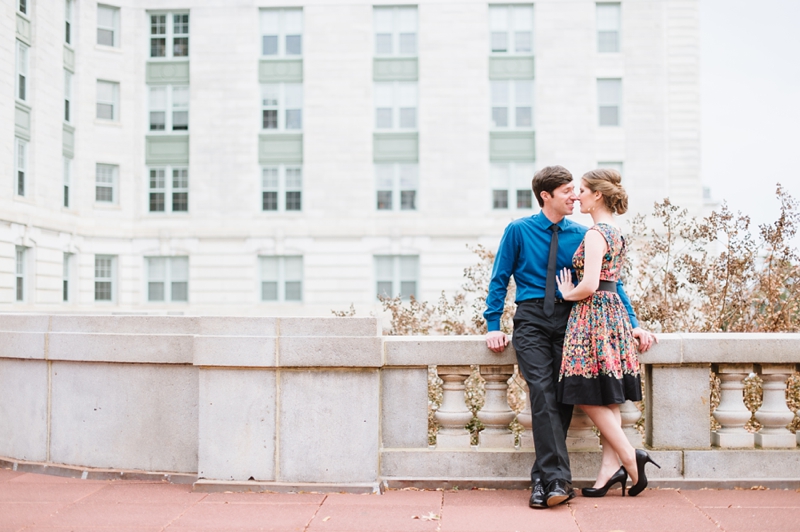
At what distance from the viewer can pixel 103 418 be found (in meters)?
5.90

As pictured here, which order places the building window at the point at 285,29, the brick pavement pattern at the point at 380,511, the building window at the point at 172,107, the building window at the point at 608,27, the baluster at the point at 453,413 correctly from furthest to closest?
the building window at the point at 172,107 < the building window at the point at 285,29 < the building window at the point at 608,27 < the baluster at the point at 453,413 < the brick pavement pattern at the point at 380,511

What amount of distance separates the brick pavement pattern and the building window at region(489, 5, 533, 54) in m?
27.4

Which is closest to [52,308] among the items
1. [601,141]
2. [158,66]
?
[158,66]

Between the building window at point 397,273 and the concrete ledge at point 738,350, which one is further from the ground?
the building window at point 397,273

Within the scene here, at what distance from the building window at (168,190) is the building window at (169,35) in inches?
183

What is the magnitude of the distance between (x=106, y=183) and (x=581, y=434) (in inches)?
1159

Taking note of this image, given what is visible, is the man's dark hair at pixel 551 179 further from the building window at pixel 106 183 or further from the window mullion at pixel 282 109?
the building window at pixel 106 183

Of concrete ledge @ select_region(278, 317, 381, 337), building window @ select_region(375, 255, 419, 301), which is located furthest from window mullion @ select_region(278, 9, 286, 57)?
concrete ledge @ select_region(278, 317, 381, 337)

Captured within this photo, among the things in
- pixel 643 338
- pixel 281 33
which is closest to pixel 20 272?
pixel 281 33

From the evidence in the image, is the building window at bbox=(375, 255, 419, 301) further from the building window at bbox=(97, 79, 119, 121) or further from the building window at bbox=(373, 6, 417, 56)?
the building window at bbox=(97, 79, 119, 121)

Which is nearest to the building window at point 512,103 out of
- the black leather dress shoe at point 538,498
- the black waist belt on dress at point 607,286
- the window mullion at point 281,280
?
the window mullion at point 281,280

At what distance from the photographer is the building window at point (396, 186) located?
100 feet

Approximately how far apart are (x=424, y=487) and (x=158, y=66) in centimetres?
2951

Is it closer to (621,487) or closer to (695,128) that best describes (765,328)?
(621,487)
